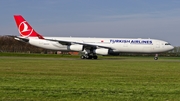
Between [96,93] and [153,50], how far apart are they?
40118 mm

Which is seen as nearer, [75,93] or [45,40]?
[75,93]

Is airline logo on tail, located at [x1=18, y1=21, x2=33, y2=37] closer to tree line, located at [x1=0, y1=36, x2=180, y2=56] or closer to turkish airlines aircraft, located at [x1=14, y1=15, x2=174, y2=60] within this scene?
turkish airlines aircraft, located at [x1=14, y1=15, x2=174, y2=60]

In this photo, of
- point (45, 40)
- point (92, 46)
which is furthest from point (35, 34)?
point (92, 46)

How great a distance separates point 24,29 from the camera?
182 feet

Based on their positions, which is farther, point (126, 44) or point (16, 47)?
point (16, 47)

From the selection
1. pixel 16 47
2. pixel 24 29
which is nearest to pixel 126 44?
pixel 24 29

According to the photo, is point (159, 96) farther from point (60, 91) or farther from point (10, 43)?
point (10, 43)

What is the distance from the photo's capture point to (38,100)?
1016 cm

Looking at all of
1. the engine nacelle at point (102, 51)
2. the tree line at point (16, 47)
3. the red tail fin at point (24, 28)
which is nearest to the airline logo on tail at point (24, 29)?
the red tail fin at point (24, 28)

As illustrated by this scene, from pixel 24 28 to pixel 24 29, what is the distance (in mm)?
184

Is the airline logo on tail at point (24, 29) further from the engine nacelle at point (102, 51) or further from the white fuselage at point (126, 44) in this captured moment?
the engine nacelle at point (102, 51)

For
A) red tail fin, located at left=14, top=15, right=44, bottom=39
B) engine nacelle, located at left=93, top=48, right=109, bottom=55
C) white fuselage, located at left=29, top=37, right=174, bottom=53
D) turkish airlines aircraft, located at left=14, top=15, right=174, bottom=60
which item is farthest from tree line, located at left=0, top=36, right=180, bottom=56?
engine nacelle, located at left=93, top=48, right=109, bottom=55

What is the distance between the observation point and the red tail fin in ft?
180

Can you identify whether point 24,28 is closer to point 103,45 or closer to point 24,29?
point 24,29
